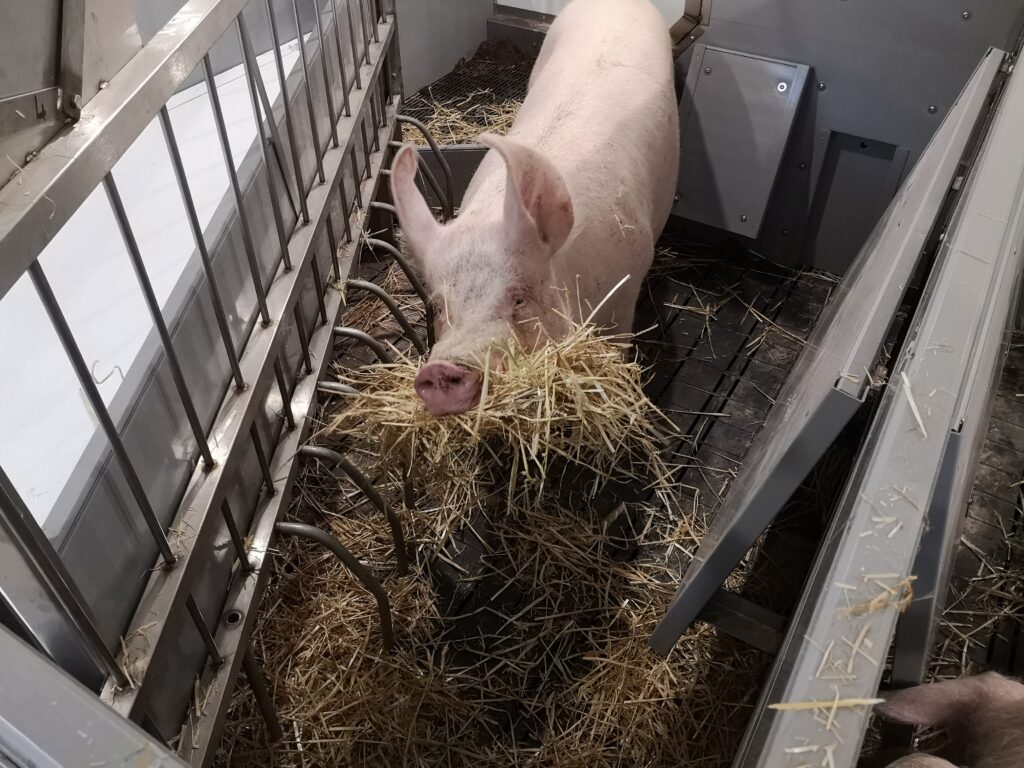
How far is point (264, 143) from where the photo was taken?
183cm

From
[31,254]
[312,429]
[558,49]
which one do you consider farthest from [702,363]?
[31,254]

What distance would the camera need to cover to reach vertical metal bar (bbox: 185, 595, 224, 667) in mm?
1414

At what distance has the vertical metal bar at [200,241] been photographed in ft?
4.36

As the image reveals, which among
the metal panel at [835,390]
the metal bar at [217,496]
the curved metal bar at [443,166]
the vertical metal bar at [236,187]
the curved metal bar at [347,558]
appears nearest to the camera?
the metal panel at [835,390]

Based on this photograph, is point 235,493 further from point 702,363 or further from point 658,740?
point 702,363

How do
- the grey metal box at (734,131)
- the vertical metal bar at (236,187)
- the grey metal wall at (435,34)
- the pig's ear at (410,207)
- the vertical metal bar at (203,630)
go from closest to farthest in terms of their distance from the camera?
the vertical metal bar at (203,630) < the vertical metal bar at (236,187) < the pig's ear at (410,207) < the grey metal box at (734,131) < the grey metal wall at (435,34)

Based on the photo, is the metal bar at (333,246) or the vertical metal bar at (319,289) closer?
the vertical metal bar at (319,289)

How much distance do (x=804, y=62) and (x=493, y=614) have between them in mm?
2483

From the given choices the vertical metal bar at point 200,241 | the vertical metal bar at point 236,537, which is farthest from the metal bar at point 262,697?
the vertical metal bar at point 200,241

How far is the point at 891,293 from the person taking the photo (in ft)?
4.14

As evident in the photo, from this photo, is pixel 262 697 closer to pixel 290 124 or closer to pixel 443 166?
pixel 290 124

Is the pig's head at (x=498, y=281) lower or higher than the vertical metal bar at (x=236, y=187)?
lower

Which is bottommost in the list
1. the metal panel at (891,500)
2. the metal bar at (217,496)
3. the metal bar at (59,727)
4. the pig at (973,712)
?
the pig at (973,712)

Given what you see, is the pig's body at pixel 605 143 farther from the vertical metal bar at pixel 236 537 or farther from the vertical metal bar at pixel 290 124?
the vertical metal bar at pixel 236 537
